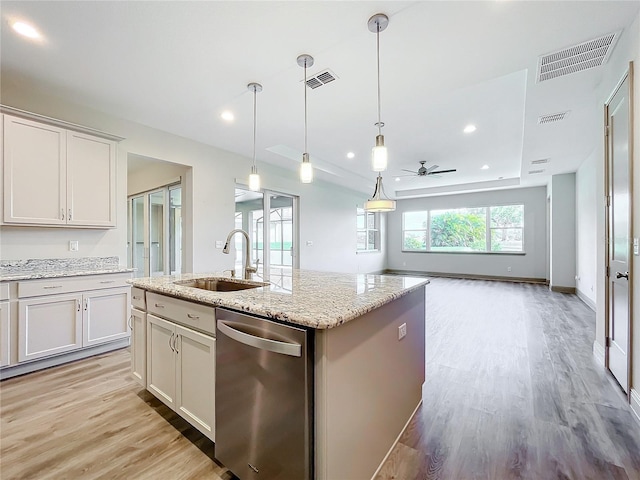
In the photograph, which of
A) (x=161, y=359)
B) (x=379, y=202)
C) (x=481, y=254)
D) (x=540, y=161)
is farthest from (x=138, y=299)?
(x=481, y=254)

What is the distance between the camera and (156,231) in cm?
525

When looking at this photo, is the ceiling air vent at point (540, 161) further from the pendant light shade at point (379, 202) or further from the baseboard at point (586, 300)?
the pendant light shade at point (379, 202)

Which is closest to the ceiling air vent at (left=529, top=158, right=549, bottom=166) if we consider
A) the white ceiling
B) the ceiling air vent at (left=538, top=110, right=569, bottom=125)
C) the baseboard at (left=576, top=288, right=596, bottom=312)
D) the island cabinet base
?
the white ceiling

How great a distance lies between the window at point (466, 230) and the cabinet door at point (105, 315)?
27.2ft

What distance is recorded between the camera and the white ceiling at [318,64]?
6.15 ft

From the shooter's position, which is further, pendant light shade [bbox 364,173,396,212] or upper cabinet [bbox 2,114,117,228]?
pendant light shade [bbox 364,173,396,212]

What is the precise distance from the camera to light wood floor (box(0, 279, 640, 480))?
1.51 m

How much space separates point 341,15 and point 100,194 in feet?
9.73

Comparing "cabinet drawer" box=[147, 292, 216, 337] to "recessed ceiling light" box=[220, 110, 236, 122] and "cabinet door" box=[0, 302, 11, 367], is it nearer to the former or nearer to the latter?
"cabinet door" box=[0, 302, 11, 367]

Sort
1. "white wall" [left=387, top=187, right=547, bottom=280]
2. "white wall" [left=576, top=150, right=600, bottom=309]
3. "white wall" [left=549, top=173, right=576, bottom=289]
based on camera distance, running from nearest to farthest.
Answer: "white wall" [left=576, top=150, right=600, bottom=309]
"white wall" [left=549, top=173, right=576, bottom=289]
"white wall" [left=387, top=187, right=547, bottom=280]

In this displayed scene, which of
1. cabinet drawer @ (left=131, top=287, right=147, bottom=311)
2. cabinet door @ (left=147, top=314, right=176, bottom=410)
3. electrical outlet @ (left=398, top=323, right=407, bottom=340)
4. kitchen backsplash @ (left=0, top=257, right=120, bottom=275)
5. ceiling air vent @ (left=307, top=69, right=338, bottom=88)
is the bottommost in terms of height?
cabinet door @ (left=147, top=314, right=176, bottom=410)

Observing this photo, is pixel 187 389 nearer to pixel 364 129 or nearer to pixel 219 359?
pixel 219 359

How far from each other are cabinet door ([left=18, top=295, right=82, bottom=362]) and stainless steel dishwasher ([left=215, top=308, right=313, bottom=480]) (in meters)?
2.25

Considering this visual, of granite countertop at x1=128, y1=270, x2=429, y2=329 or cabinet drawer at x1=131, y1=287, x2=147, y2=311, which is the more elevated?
granite countertop at x1=128, y1=270, x2=429, y2=329
